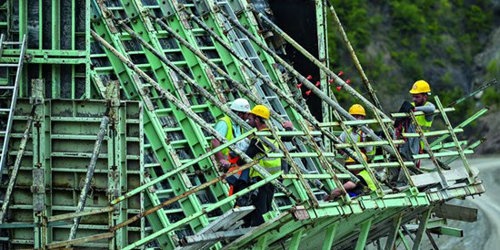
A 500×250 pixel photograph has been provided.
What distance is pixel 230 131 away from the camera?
106 feet

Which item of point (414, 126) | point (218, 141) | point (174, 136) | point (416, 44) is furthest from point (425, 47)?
point (218, 141)

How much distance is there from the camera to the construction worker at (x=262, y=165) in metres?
30.7

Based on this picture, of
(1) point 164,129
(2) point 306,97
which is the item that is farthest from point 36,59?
(2) point 306,97

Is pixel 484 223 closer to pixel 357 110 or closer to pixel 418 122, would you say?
pixel 357 110

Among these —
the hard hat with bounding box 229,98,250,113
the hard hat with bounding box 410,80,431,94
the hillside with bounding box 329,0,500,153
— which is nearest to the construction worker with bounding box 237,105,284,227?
the hard hat with bounding box 229,98,250,113

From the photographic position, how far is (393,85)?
64000 mm

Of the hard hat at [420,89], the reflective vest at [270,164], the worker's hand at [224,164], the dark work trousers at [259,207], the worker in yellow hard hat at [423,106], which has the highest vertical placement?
the hard hat at [420,89]

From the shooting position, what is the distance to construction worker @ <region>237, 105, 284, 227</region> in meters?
30.7

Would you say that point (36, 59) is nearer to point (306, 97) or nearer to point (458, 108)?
point (306, 97)

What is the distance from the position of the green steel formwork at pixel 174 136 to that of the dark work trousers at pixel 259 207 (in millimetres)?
240

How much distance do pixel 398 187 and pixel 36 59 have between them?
6.04m

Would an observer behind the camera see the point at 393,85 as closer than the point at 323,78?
No

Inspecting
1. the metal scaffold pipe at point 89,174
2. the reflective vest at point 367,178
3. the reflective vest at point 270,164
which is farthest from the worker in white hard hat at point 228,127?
→ the metal scaffold pipe at point 89,174

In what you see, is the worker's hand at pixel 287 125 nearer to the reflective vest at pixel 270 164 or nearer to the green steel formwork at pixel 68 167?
the reflective vest at pixel 270 164
